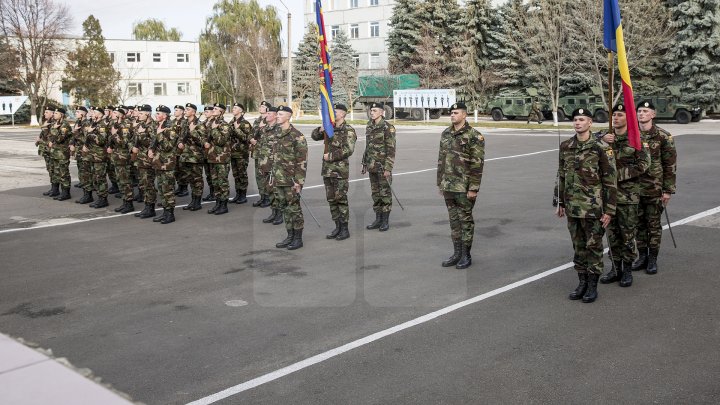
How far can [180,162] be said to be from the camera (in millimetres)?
14008

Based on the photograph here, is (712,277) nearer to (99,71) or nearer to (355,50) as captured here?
(99,71)

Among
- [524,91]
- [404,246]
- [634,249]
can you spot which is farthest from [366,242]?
[524,91]

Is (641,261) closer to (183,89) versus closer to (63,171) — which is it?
(63,171)

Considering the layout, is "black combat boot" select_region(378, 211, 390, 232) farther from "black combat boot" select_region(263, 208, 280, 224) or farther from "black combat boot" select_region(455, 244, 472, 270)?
"black combat boot" select_region(455, 244, 472, 270)

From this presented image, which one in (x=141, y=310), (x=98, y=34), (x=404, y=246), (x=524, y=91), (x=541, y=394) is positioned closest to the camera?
(x=541, y=394)

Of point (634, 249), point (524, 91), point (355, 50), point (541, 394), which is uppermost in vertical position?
point (355, 50)

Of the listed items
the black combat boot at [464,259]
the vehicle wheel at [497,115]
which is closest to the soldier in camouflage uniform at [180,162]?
the black combat boot at [464,259]

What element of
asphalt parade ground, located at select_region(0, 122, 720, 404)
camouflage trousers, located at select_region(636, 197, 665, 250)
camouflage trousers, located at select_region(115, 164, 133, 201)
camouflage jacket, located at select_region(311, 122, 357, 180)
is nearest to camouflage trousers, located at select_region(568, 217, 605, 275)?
asphalt parade ground, located at select_region(0, 122, 720, 404)

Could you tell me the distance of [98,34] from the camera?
60.8m

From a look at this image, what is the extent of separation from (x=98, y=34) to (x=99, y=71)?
6.20m

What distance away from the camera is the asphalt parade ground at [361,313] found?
5.45m

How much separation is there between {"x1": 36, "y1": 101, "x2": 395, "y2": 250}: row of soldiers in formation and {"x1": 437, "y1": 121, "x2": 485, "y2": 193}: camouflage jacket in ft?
7.37

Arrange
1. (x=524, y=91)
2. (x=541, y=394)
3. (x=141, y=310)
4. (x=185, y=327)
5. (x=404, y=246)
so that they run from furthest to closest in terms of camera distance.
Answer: (x=524, y=91), (x=404, y=246), (x=141, y=310), (x=185, y=327), (x=541, y=394)

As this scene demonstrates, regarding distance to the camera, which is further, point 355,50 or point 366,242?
point 355,50
